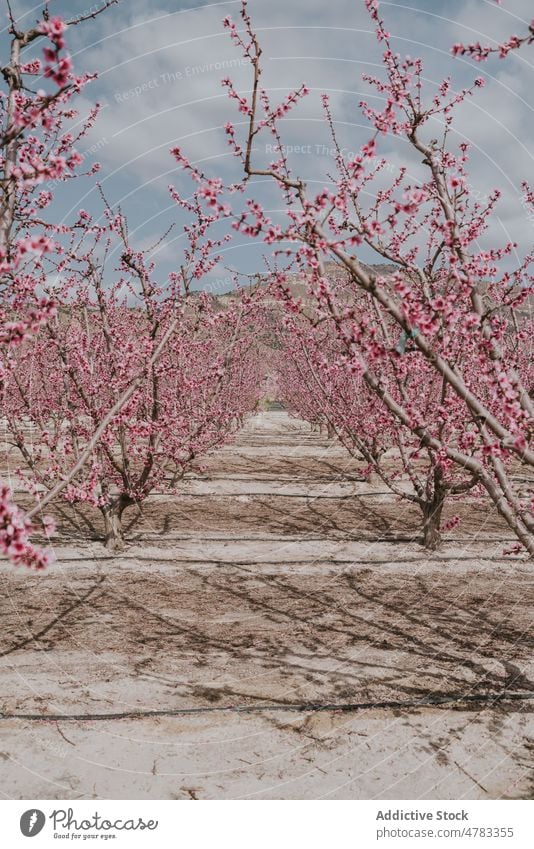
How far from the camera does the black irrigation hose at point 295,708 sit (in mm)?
5332

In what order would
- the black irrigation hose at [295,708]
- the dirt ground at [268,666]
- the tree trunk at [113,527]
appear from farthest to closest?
the tree trunk at [113,527]
the black irrigation hose at [295,708]
the dirt ground at [268,666]

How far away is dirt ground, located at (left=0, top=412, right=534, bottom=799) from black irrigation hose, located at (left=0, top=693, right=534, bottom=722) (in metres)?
0.02

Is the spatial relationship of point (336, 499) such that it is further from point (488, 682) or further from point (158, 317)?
point (488, 682)

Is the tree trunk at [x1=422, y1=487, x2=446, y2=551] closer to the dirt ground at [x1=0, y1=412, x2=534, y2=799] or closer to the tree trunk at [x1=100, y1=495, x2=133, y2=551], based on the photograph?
the dirt ground at [x1=0, y1=412, x2=534, y2=799]

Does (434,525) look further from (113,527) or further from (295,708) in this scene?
(295,708)

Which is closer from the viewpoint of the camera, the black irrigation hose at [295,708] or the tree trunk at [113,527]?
the black irrigation hose at [295,708]

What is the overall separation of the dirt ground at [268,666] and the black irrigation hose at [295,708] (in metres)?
0.02

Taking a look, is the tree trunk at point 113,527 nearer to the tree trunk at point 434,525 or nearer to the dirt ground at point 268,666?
the dirt ground at point 268,666

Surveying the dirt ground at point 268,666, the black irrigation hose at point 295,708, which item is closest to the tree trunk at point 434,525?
the dirt ground at point 268,666

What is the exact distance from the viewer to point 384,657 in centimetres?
659

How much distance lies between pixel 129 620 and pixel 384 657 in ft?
9.90

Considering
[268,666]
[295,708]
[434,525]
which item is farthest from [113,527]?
[295,708]

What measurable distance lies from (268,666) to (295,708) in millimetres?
890

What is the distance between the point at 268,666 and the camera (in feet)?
20.9
